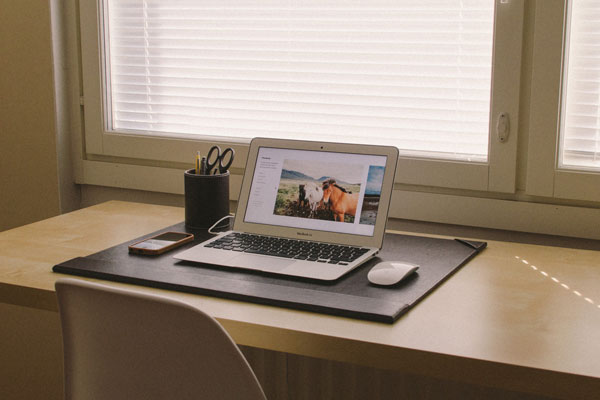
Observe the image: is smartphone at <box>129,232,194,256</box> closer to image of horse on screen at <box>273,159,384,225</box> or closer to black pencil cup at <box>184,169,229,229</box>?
black pencil cup at <box>184,169,229,229</box>

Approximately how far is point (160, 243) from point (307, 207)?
32 cm

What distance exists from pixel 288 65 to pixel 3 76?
0.93 metres

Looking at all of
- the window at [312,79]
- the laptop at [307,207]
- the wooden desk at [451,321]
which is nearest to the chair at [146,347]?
the wooden desk at [451,321]

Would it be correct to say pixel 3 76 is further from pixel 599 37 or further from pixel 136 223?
pixel 599 37

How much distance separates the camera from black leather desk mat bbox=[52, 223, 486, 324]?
1.20m

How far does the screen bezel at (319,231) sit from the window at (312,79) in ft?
0.97

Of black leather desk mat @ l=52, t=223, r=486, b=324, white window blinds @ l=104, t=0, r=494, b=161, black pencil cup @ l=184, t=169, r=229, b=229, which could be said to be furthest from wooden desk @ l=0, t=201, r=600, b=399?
white window blinds @ l=104, t=0, r=494, b=161

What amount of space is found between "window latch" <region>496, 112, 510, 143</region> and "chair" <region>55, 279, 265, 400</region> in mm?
968

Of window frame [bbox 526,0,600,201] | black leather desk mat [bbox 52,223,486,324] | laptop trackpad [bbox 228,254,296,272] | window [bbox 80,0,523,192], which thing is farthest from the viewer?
window [bbox 80,0,523,192]

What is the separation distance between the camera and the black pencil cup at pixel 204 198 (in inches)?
66.6

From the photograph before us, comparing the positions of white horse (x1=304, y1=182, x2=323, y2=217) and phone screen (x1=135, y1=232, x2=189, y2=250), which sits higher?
white horse (x1=304, y1=182, x2=323, y2=217)

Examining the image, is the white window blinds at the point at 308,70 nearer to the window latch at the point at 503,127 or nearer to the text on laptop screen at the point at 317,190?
the window latch at the point at 503,127

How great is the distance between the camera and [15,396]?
2303 mm

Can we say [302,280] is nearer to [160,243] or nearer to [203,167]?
[160,243]
